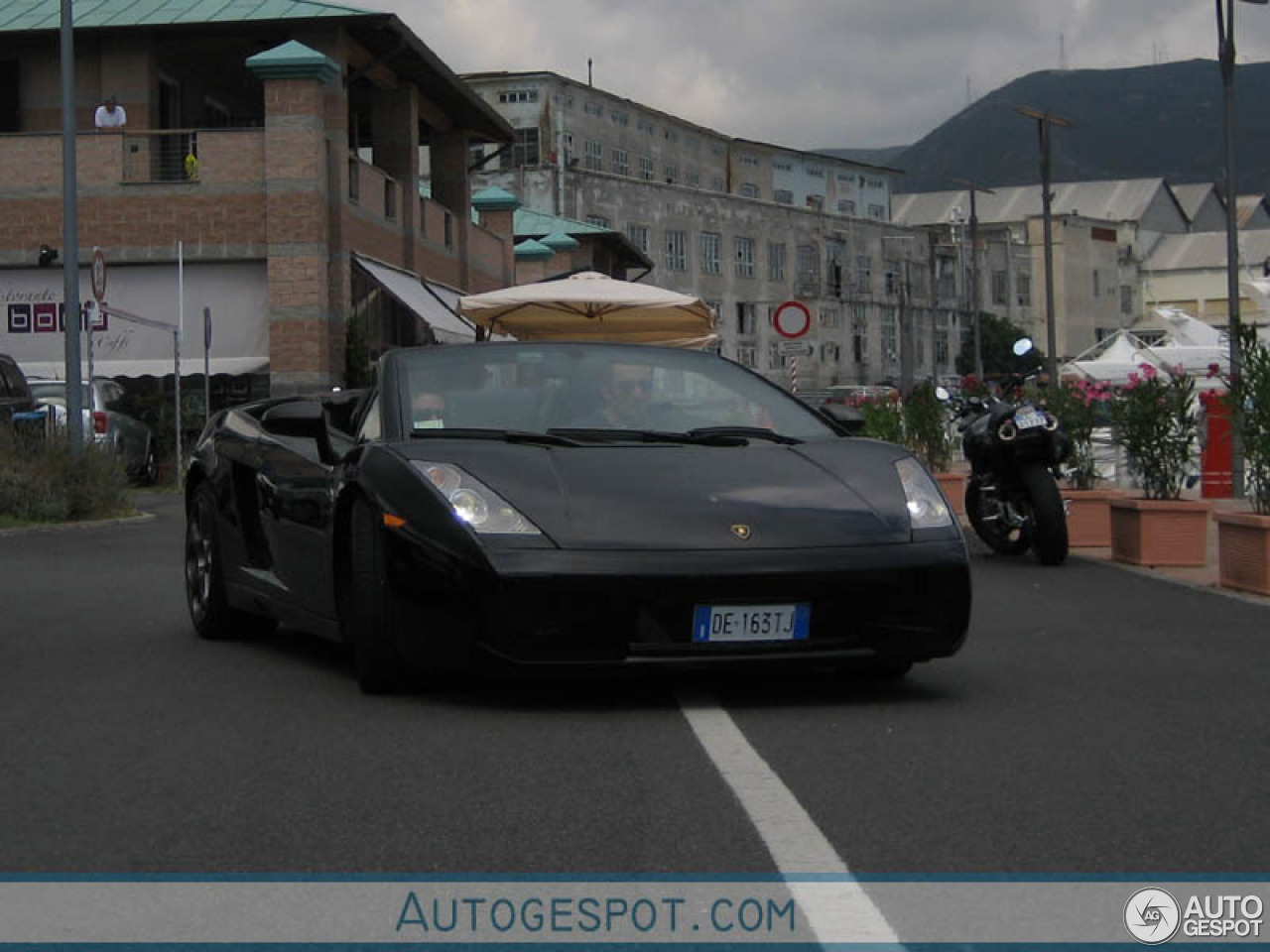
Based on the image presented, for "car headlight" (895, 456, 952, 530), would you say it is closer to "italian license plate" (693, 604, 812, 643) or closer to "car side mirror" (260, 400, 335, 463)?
"italian license plate" (693, 604, 812, 643)

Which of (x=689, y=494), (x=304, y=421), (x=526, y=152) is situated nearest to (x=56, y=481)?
(x=304, y=421)

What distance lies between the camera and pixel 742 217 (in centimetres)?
10131

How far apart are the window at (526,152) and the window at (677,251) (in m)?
8.39

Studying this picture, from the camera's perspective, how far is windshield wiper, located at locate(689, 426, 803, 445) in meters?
7.56

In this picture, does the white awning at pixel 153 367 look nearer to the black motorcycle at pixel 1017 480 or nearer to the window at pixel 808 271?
the black motorcycle at pixel 1017 480

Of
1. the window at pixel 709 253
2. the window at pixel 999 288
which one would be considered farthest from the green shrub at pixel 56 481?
the window at pixel 999 288

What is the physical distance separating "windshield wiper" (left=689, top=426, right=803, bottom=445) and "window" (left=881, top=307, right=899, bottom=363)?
351ft

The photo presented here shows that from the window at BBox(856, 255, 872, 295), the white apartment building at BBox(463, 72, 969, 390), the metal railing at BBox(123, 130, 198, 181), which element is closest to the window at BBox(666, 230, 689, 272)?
the white apartment building at BBox(463, 72, 969, 390)

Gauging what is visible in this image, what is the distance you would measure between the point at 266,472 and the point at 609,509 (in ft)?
7.74

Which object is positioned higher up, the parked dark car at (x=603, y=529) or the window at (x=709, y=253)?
the window at (x=709, y=253)

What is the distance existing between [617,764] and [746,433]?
220 centimetres

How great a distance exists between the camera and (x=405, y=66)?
4000 centimetres

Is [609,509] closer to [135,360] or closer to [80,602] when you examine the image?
[80,602]

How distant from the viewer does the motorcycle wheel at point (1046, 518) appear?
44.8ft
